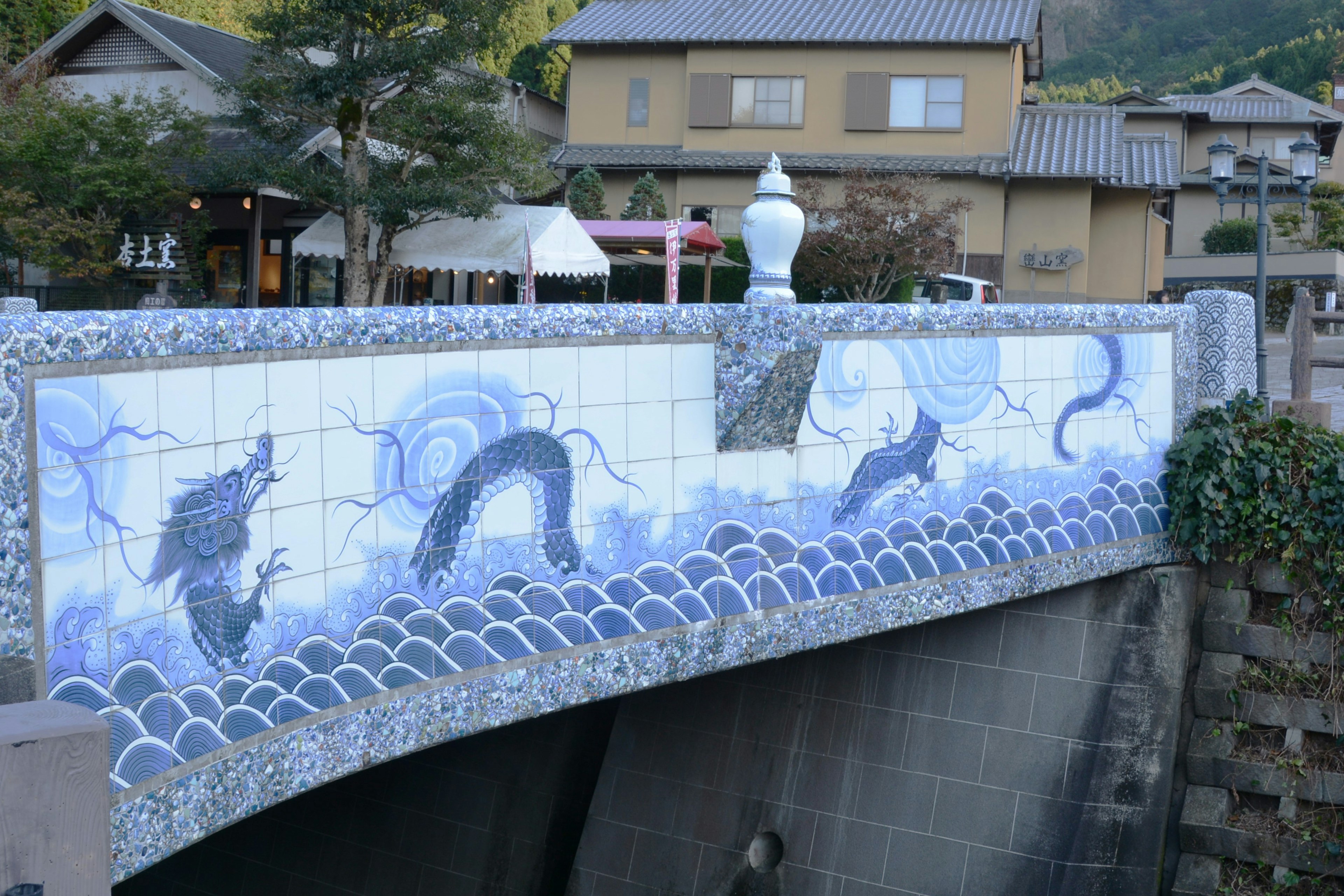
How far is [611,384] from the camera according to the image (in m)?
5.41

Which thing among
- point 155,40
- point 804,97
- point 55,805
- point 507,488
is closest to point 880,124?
point 804,97

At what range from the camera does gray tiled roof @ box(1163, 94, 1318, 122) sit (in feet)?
136

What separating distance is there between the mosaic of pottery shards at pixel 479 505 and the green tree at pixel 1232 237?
107 ft

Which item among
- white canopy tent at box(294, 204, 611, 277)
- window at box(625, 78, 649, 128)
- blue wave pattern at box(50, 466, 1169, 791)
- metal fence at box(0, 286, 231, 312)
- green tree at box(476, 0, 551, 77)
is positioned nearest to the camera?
blue wave pattern at box(50, 466, 1169, 791)

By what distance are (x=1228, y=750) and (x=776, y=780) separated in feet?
10.3

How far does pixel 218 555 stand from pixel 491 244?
A: 12745 mm

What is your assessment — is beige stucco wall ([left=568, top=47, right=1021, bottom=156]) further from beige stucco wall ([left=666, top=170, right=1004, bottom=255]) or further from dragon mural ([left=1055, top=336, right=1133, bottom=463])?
dragon mural ([left=1055, top=336, right=1133, bottom=463])

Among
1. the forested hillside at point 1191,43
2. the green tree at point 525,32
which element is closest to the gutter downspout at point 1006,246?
the green tree at point 525,32

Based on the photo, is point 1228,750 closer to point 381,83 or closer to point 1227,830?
point 1227,830

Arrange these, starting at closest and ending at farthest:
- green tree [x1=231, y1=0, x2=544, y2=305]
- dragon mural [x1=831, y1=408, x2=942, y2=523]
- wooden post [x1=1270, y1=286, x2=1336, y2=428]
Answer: dragon mural [x1=831, y1=408, x2=942, y2=523] → wooden post [x1=1270, y1=286, x2=1336, y2=428] → green tree [x1=231, y1=0, x2=544, y2=305]

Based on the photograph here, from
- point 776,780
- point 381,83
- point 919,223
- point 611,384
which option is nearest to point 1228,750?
point 776,780

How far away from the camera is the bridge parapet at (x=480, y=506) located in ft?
11.9

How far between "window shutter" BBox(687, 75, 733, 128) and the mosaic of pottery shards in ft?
65.0

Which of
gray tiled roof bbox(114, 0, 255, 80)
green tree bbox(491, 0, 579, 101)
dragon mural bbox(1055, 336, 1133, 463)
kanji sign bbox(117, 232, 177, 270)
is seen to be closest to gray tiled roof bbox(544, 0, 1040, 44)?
gray tiled roof bbox(114, 0, 255, 80)
